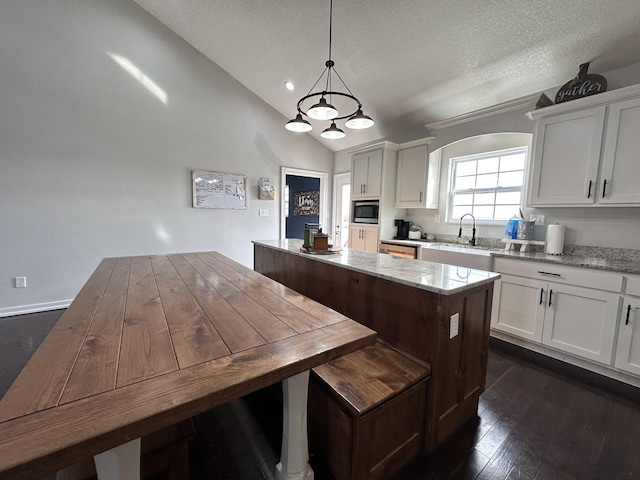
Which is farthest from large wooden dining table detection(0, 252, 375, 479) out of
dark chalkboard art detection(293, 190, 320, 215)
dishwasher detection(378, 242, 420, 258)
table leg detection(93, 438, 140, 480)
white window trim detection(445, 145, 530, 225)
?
dark chalkboard art detection(293, 190, 320, 215)

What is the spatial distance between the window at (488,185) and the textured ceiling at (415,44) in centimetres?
64

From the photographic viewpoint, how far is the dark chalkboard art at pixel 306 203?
6.34m

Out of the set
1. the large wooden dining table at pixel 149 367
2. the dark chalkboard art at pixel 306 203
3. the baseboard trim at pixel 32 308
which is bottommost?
Answer: the baseboard trim at pixel 32 308

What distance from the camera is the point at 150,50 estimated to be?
3.53m

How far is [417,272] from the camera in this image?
1.61 meters

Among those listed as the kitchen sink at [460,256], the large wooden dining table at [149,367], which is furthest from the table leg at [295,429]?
the kitchen sink at [460,256]

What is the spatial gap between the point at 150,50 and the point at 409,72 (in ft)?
11.0

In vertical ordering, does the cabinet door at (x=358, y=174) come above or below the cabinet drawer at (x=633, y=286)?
above

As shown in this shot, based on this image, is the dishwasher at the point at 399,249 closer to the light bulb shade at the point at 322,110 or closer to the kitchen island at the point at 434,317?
the kitchen island at the point at 434,317

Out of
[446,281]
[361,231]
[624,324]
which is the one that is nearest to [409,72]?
[361,231]

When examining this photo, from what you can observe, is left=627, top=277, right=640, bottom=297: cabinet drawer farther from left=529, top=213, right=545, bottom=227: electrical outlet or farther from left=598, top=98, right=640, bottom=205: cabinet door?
left=529, top=213, right=545, bottom=227: electrical outlet

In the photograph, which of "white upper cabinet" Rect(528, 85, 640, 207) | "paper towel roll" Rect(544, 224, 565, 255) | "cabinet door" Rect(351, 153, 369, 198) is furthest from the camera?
"cabinet door" Rect(351, 153, 369, 198)

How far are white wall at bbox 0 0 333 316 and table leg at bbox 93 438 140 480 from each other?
3463mm

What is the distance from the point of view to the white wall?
2.94 meters
